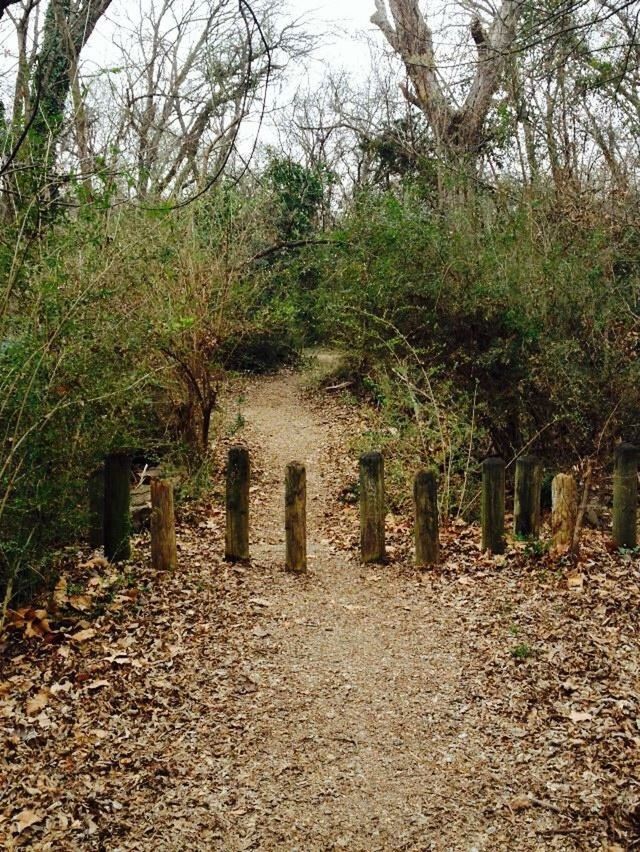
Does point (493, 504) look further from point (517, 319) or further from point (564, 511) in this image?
point (517, 319)

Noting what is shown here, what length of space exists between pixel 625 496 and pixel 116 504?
3.83 m

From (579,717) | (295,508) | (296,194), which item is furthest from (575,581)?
(296,194)

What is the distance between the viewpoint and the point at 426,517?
19.8 feet

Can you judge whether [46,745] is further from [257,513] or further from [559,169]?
[559,169]

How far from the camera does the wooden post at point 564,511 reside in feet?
19.4

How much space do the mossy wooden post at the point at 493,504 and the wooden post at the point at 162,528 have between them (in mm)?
2368

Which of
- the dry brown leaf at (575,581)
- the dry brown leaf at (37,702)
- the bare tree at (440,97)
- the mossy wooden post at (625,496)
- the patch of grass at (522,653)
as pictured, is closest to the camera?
the dry brown leaf at (37,702)

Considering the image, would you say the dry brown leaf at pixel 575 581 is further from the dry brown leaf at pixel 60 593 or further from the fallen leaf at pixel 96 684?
the dry brown leaf at pixel 60 593

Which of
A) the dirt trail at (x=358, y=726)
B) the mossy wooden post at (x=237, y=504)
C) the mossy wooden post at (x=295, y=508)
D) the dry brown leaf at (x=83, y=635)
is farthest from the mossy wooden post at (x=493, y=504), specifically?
the dry brown leaf at (x=83, y=635)

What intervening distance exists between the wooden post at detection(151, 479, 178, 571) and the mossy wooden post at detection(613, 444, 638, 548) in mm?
3355

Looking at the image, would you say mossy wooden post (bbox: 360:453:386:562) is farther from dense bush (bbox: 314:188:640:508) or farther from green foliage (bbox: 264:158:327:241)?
green foliage (bbox: 264:158:327:241)

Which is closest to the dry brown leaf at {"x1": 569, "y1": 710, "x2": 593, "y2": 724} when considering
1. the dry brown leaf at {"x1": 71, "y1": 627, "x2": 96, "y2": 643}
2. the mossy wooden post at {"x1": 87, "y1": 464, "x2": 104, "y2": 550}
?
the dry brown leaf at {"x1": 71, "y1": 627, "x2": 96, "y2": 643}

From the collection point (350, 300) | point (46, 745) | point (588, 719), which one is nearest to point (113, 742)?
point (46, 745)

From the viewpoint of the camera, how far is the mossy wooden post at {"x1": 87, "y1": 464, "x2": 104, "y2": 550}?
599 centimetres
